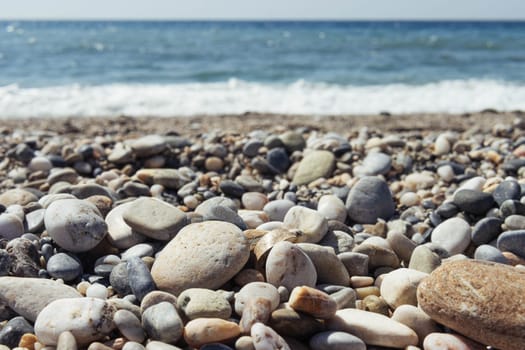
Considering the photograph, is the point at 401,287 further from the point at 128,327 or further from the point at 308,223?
the point at 128,327

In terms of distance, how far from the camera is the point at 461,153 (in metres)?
4.42

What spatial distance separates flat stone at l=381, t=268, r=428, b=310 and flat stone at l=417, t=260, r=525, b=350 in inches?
5.4

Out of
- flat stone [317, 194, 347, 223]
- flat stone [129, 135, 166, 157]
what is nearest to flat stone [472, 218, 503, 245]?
flat stone [317, 194, 347, 223]

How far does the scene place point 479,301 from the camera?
193cm

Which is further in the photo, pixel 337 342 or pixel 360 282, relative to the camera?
pixel 360 282

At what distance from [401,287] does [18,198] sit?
2355mm

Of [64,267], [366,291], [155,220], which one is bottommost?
[366,291]

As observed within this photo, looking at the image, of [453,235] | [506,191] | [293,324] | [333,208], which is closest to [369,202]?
[333,208]

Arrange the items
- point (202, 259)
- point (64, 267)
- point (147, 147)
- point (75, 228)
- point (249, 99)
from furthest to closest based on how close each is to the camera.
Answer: point (249, 99) < point (147, 147) < point (75, 228) < point (64, 267) < point (202, 259)

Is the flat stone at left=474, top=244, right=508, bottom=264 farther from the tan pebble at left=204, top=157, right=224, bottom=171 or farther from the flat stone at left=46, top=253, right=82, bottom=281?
the tan pebble at left=204, top=157, right=224, bottom=171

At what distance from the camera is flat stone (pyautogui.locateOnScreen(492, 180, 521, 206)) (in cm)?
316

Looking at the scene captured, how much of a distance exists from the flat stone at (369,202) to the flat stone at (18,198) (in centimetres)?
199

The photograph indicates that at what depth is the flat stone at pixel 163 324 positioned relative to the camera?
6.15 feet

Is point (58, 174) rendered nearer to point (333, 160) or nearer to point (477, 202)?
point (333, 160)
